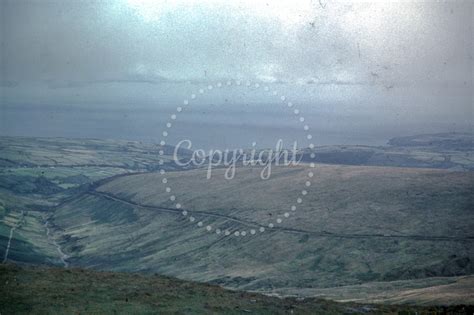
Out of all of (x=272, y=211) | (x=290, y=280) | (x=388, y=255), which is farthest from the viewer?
(x=272, y=211)

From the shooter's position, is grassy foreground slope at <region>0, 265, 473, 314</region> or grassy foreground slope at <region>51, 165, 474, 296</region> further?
grassy foreground slope at <region>51, 165, 474, 296</region>

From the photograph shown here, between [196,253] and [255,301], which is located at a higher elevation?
[255,301]

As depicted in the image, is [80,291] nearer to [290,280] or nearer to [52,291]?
[52,291]

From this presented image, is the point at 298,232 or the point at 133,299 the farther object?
the point at 298,232

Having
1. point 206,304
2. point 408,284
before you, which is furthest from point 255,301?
point 408,284
